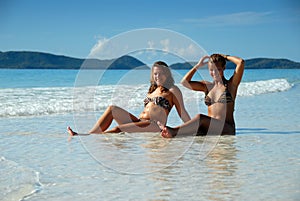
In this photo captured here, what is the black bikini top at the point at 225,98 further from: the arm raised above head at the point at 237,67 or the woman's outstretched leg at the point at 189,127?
the woman's outstretched leg at the point at 189,127

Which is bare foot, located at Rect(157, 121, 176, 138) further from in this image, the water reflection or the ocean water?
the water reflection

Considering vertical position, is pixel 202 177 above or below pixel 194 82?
below

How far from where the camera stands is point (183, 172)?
195 inches

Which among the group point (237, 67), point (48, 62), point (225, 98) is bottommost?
point (225, 98)

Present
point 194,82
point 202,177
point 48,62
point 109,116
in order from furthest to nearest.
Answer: point 48,62
point 109,116
point 194,82
point 202,177

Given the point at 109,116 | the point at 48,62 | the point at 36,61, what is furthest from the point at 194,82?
the point at 36,61

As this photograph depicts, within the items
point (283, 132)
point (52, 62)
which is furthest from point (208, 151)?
point (52, 62)

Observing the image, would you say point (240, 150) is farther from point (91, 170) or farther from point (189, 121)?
point (91, 170)

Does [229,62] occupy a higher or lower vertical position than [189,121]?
higher

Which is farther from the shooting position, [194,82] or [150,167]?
[194,82]

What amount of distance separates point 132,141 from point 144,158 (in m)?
1.31

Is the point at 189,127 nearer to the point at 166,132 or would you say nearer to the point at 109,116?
the point at 166,132

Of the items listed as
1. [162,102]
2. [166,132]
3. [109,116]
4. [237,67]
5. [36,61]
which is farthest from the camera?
[36,61]

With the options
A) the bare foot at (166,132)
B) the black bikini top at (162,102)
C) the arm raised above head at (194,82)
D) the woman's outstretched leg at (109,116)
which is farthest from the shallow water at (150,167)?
the arm raised above head at (194,82)
